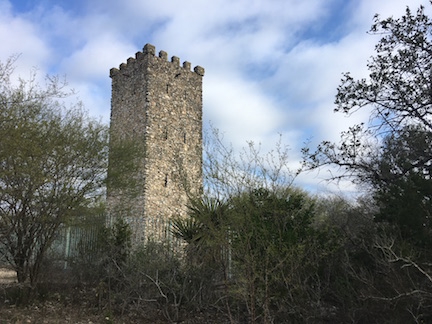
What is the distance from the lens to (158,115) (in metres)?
19.3

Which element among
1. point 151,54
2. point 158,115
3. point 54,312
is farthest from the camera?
point 151,54

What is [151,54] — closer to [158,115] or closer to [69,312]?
[158,115]

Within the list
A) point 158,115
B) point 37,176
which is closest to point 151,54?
point 158,115

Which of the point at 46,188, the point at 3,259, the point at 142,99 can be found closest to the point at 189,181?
the point at 46,188

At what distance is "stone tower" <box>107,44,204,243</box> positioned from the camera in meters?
18.3

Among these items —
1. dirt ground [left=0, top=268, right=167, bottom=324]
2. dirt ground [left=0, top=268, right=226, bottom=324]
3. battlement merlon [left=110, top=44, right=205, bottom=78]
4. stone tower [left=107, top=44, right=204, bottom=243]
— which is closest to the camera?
dirt ground [left=0, top=268, right=167, bottom=324]

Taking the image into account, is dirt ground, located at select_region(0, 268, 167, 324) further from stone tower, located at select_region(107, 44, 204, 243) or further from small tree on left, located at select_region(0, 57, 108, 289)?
stone tower, located at select_region(107, 44, 204, 243)

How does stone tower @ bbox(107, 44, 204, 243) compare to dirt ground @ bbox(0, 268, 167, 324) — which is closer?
dirt ground @ bbox(0, 268, 167, 324)

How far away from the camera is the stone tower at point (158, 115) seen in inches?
720

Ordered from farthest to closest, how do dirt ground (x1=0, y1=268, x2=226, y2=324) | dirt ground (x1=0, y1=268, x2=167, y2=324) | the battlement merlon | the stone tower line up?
1. the battlement merlon
2. the stone tower
3. dirt ground (x1=0, y1=268, x2=226, y2=324)
4. dirt ground (x1=0, y1=268, x2=167, y2=324)

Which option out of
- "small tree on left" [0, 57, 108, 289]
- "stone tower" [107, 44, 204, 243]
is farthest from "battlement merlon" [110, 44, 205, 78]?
"small tree on left" [0, 57, 108, 289]

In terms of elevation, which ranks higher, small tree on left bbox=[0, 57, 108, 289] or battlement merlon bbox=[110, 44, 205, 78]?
battlement merlon bbox=[110, 44, 205, 78]

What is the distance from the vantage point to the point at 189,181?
658cm

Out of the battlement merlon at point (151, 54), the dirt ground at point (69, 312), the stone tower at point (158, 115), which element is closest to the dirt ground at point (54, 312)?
the dirt ground at point (69, 312)
